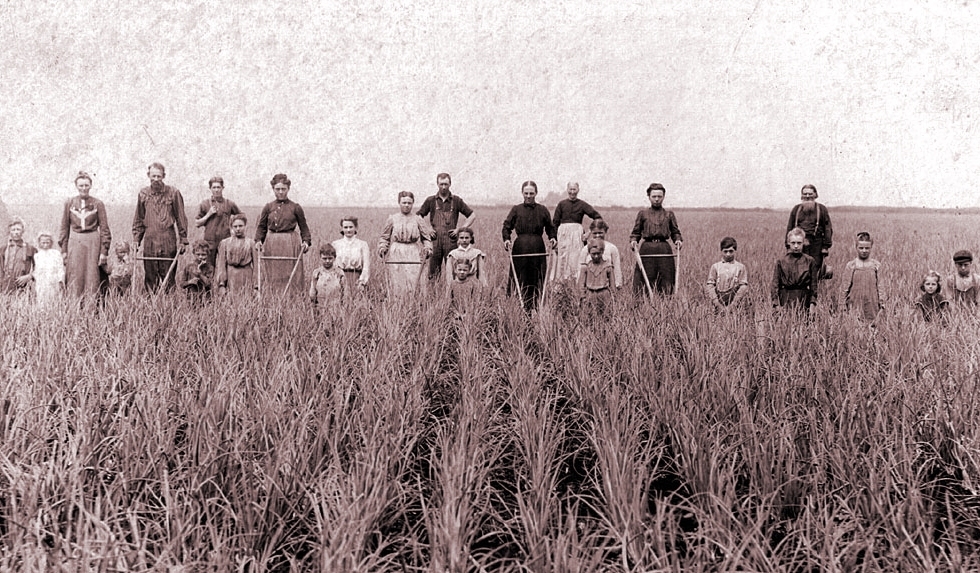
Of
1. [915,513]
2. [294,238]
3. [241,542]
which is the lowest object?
[241,542]

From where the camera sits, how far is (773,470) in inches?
105

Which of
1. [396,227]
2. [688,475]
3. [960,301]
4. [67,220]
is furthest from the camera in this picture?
[396,227]

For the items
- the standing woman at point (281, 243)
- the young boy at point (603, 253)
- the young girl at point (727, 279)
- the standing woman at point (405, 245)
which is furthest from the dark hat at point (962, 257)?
the standing woman at point (281, 243)

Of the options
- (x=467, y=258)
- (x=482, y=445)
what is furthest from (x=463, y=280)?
(x=482, y=445)

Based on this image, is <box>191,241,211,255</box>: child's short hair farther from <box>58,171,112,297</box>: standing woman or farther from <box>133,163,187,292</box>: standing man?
<box>58,171,112,297</box>: standing woman

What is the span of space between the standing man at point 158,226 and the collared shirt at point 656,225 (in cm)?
477

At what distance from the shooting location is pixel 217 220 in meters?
7.83


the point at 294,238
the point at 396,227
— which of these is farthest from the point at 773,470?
the point at 294,238

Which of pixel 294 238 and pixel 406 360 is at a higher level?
pixel 294 238

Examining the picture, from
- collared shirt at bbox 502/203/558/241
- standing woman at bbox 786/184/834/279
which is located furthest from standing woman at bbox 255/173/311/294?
standing woman at bbox 786/184/834/279

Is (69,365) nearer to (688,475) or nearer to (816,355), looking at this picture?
(688,475)

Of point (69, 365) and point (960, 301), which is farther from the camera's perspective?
point (960, 301)

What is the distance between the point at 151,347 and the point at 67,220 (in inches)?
143

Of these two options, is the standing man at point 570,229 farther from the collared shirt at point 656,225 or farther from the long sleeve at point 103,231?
the long sleeve at point 103,231
